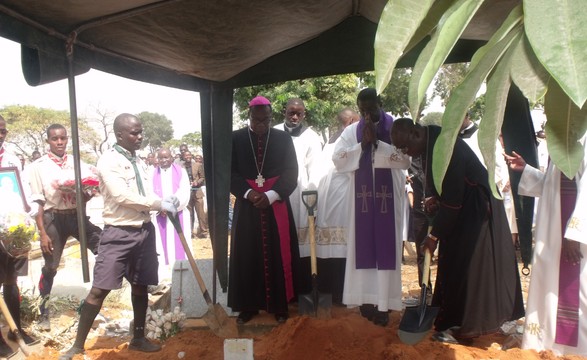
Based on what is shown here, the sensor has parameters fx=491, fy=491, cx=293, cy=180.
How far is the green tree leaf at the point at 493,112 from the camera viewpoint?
0.73 metres

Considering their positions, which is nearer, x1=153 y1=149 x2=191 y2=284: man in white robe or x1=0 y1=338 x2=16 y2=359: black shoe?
x1=0 y1=338 x2=16 y2=359: black shoe

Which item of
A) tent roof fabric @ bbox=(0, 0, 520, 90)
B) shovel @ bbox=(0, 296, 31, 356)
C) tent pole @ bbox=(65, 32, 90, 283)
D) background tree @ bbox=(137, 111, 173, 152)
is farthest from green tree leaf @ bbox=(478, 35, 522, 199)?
background tree @ bbox=(137, 111, 173, 152)

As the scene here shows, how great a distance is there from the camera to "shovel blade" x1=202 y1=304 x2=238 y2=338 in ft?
14.6

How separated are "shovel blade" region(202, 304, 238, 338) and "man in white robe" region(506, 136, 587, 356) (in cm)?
243

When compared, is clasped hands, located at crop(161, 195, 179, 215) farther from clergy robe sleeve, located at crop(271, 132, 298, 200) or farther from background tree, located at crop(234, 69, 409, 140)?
background tree, located at crop(234, 69, 409, 140)

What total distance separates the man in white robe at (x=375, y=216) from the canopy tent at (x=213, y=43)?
84 centimetres

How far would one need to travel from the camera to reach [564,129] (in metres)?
Result: 0.78

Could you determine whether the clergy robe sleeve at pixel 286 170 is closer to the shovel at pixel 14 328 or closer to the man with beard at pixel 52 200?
the man with beard at pixel 52 200

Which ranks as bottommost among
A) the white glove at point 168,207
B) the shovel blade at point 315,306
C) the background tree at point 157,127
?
the shovel blade at point 315,306

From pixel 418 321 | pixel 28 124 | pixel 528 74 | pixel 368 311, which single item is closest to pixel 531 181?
pixel 418 321

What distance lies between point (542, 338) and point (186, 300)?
336 cm

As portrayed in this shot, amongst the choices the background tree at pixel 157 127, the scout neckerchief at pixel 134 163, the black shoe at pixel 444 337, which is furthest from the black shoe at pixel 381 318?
the background tree at pixel 157 127

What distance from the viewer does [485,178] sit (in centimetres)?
388

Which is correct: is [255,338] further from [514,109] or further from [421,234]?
[514,109]
